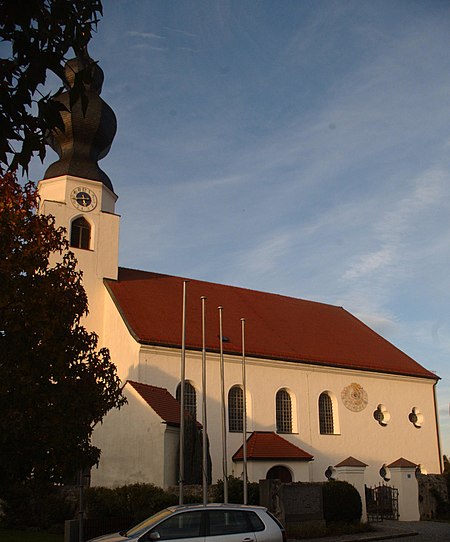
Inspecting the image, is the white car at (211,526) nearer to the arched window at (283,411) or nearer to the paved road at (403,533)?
the paved road at (403,533)

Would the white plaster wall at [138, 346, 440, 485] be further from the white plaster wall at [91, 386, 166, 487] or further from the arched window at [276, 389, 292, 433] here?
the white plaster wall at [91, 386, 166, 487]

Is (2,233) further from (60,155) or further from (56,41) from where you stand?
(60,155)

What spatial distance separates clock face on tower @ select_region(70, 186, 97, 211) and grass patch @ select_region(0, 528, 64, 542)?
13.5 m

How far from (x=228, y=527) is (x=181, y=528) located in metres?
0.73

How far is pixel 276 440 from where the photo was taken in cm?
2473

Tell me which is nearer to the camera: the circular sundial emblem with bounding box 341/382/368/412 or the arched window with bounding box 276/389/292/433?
the arched window with bounding box 276/389/292/433

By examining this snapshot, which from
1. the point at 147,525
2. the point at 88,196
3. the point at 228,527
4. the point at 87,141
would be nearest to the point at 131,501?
the point at 147,525

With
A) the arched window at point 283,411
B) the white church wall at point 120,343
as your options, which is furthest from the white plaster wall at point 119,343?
the arched window at point 283,411

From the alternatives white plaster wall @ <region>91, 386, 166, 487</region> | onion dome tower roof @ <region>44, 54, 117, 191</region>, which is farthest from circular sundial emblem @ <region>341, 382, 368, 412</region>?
onion dome tower roof @ <region>44, 54, 117, 191</region>

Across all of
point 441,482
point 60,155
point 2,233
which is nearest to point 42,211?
point 60,155

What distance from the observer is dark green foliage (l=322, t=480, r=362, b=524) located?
19.6 m

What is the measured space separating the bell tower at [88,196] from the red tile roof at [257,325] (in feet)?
3.24

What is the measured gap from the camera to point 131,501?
18.0 meters

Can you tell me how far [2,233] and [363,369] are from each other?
68.1 feet
